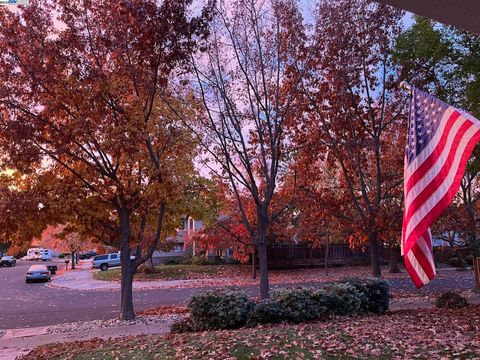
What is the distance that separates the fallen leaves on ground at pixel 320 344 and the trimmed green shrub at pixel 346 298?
1.22 metres

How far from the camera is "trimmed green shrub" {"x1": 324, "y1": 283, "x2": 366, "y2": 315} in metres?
11.3

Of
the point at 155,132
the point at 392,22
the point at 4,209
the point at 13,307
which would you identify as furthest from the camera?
the point at 13,307

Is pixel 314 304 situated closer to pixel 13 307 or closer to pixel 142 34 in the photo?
pixel 142 34

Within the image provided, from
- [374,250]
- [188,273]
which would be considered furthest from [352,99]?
[188,273]

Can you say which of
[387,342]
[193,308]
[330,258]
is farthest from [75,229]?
[330,258]

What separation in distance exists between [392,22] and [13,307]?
18.8 m

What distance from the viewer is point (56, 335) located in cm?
1205

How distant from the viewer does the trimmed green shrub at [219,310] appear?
1053 centimetres

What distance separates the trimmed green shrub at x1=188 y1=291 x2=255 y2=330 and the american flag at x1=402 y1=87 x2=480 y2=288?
5.72m

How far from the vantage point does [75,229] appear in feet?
47.3

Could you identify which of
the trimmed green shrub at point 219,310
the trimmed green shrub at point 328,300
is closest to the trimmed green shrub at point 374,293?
the trimmed green shrub at point 328,300

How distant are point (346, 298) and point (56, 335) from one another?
726cm

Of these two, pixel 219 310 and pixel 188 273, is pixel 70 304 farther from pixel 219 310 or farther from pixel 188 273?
pixel 188 273

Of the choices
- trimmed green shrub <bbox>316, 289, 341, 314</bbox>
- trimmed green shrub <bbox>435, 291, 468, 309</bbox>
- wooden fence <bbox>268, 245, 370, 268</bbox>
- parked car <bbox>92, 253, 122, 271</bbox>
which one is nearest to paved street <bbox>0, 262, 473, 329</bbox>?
trimmed green shrub <bbox>316, 289, 341, 314</bbox>
